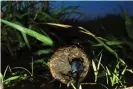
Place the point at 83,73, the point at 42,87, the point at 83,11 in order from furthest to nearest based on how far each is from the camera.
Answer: the point at 83,11
the point at 42,87
the point at 83,73

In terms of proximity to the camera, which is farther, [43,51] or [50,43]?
[43,51]

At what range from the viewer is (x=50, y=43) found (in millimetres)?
1948

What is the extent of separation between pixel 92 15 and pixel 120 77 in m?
1.14

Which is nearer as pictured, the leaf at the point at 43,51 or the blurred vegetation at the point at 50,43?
the blurred vegetation at the point at 50,43

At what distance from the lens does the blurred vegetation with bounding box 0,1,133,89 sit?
6.26 feet

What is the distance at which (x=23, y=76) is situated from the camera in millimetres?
1938

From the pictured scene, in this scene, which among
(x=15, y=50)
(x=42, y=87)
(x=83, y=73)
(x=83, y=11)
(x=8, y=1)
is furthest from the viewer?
(x=83, y=11)

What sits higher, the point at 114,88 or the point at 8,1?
the point at 8,1

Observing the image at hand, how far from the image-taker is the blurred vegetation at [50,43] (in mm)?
1909

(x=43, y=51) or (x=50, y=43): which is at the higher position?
(x=50, y=43)

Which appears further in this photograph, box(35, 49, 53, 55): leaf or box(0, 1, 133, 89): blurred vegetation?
box(35, 49, 53, 55): leaf

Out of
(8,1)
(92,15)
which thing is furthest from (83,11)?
(8,1)

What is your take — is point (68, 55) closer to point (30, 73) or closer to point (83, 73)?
point (83, 73)

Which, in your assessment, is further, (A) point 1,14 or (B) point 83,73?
(A) point 1,14
